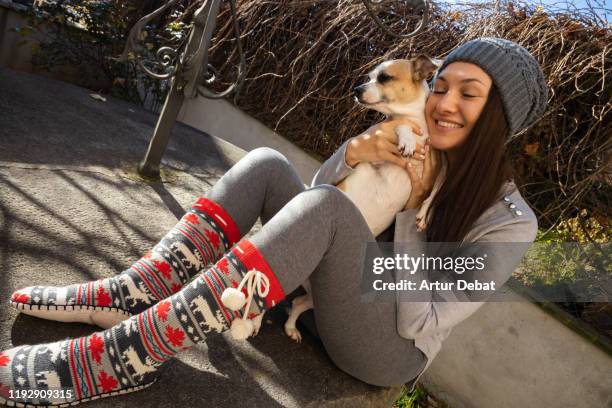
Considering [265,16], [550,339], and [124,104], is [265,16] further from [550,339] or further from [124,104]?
[550,339]

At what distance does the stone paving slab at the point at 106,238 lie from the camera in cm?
118

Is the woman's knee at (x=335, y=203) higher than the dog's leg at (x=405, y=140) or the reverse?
the reverse

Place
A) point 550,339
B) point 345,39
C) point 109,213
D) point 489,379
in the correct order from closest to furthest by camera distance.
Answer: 1. point 109,213
2. point 550,339
3. point 489,379
4. point 345,39

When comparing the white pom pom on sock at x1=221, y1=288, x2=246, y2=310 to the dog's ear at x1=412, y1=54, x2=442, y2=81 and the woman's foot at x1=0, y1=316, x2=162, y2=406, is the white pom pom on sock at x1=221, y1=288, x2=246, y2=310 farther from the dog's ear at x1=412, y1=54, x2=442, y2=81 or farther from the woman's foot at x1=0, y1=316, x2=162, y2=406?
the dog's ear at x1=412, y1=54, x2=442, y2=81

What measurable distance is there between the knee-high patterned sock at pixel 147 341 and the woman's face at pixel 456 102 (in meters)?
Result: 0.73

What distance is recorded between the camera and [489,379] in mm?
2273

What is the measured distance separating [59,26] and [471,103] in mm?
3685

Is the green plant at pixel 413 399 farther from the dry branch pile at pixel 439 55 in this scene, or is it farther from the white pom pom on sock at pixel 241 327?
the white pom pom on sock at pixel 241 327

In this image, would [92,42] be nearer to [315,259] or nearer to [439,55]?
[439,55]

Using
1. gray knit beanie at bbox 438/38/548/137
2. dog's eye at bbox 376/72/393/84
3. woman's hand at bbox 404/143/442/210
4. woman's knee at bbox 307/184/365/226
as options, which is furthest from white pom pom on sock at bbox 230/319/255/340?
dog's eye at bbox 376/72/393/84

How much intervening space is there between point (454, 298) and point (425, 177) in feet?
1.44

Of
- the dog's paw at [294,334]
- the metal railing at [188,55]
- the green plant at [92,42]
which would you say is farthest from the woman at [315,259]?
the green plant at [92,42]

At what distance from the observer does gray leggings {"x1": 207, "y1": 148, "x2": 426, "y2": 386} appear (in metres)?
1.10

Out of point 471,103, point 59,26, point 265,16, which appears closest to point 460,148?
point 471,103
